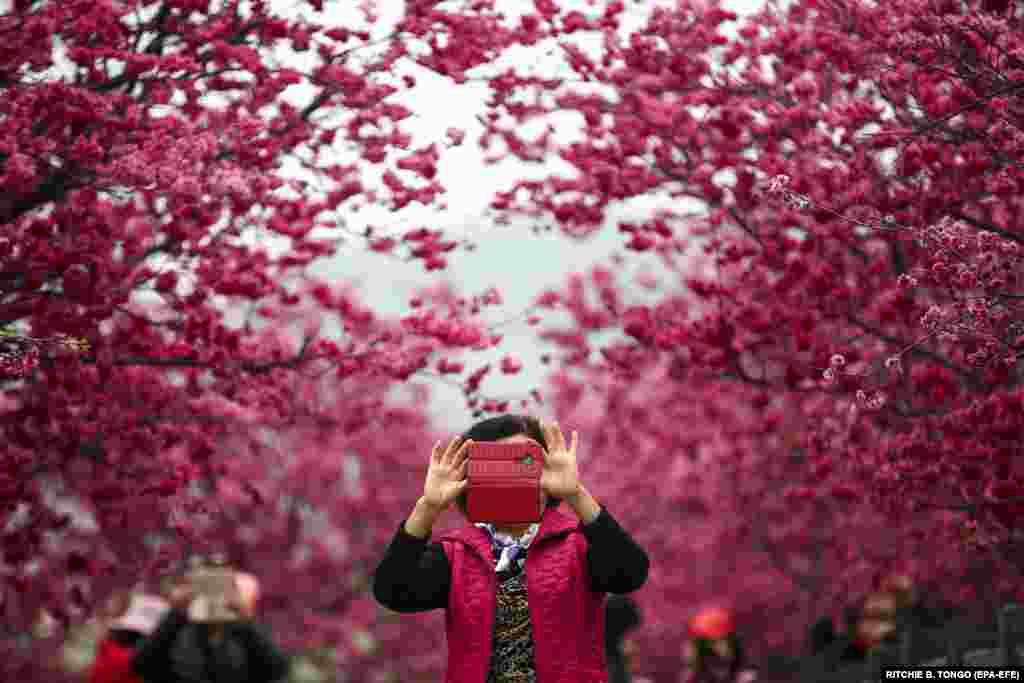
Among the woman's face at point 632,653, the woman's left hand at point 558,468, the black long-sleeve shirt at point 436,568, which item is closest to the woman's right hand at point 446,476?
the black long-sleeve shirt at point 436,568

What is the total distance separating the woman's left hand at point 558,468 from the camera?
3.67 metres

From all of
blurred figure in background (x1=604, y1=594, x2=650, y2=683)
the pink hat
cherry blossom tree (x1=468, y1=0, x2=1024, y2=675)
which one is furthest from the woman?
the pink hat

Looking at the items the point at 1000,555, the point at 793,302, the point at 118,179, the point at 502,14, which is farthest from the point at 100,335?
the point at 1000,555

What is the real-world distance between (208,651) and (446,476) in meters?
2.34

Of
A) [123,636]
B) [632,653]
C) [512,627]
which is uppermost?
[512,627]

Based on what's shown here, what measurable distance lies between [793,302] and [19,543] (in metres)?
5.47

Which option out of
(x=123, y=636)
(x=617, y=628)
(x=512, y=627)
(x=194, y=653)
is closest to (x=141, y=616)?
(x=123, y=636)

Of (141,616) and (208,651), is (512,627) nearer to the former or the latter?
(208,651)

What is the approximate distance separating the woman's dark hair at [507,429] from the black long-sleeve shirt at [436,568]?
372 mm

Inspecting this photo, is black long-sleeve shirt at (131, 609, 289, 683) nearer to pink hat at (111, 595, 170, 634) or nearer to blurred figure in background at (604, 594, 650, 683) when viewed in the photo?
pink hat at (111, 595, 170, 634)

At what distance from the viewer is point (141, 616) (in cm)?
727

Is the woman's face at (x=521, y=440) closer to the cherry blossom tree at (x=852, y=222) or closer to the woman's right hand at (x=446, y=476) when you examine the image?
the woman's right hand at (x=446, y=476)

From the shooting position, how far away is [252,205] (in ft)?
22.4

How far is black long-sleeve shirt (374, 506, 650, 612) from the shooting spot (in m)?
3.61
